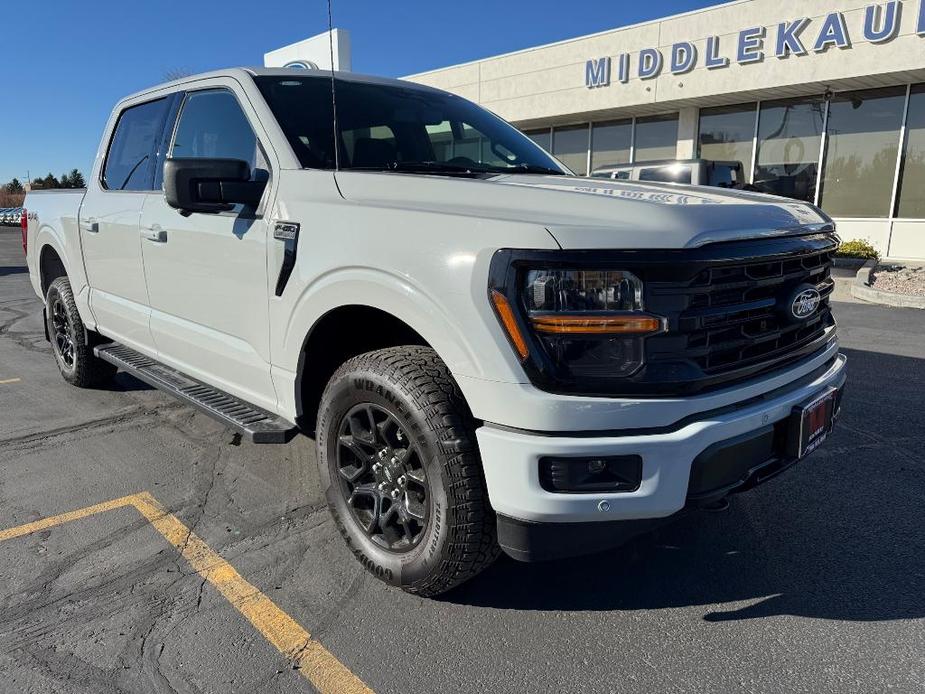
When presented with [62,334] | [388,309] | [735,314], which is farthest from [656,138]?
[388,309]

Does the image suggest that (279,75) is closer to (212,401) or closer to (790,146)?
(212,401)

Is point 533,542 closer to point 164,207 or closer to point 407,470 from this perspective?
point 407,470

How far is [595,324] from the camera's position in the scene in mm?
1976

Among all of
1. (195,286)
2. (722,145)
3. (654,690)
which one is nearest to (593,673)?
(654,690)

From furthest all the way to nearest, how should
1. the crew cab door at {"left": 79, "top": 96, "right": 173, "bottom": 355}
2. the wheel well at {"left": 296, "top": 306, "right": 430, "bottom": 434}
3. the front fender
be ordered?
1. the crew cab door at {"left": 79, "top": 96, "right": 173, "bottom": 355}
2. the wheel well at {"left": 296, "top": 306, "right": 430, "bottom": 434}
3. the front fender

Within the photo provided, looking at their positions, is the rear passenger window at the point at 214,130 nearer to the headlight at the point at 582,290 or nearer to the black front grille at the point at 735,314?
the headlight at the point at 582,290

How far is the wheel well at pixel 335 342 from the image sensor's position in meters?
2.72

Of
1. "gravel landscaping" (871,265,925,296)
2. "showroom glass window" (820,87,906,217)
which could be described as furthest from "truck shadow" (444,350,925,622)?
"showroom glass window" (820,87,906,217)

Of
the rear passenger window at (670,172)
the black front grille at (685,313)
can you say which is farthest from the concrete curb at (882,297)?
the black front grille at (685,313)

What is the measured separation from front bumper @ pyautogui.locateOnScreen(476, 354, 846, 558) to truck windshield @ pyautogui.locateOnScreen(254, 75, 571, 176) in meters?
1.46

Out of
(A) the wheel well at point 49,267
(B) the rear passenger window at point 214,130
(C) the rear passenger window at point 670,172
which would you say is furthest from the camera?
(C) the rear passenger window at point 670,172

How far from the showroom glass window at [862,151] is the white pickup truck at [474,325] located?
14.0m

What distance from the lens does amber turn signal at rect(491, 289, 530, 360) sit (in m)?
1.99

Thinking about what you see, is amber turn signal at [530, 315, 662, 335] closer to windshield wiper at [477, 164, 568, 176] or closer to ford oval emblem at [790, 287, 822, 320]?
ford oval emblem at [790, 287, 822, 320]
